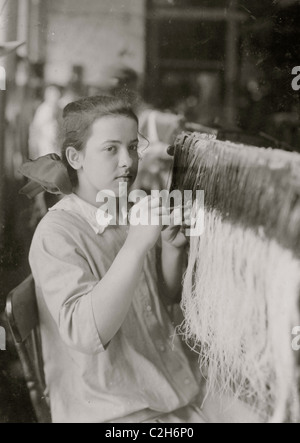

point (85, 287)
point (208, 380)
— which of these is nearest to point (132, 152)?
point (85, 287)

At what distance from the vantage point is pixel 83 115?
2.19ft

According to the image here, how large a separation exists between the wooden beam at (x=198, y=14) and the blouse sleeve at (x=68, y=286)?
295mm

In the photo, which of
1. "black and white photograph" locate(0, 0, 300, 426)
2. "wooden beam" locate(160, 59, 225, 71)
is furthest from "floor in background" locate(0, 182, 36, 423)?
"wooden beam" locate(160, 59, 225, 71)

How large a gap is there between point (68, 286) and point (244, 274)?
0.70 feet

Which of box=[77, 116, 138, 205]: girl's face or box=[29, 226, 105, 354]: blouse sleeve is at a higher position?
box=[77, 116, 138, 205]: girl's face

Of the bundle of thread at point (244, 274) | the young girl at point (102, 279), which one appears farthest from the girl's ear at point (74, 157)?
the bundle of thread at point (244, 274)

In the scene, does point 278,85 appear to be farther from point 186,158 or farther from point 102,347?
point 102,347

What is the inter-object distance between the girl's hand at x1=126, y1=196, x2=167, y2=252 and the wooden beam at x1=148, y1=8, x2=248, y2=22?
9.0 inches

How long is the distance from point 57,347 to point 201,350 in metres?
0.18

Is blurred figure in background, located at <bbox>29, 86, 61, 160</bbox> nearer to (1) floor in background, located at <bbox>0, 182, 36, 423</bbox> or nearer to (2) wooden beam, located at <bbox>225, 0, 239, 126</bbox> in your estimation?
(1) floor in background, located at <bbox>0, 182, 36, 423</bbox>

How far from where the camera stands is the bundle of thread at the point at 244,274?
2.06ft

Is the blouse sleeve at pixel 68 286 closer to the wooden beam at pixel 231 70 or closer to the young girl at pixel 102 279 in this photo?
the young girl at pixel 102 279

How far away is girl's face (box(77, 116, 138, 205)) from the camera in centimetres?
66

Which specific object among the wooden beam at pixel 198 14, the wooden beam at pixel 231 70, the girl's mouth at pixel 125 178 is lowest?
the girl's mouth at pixel 125 178
